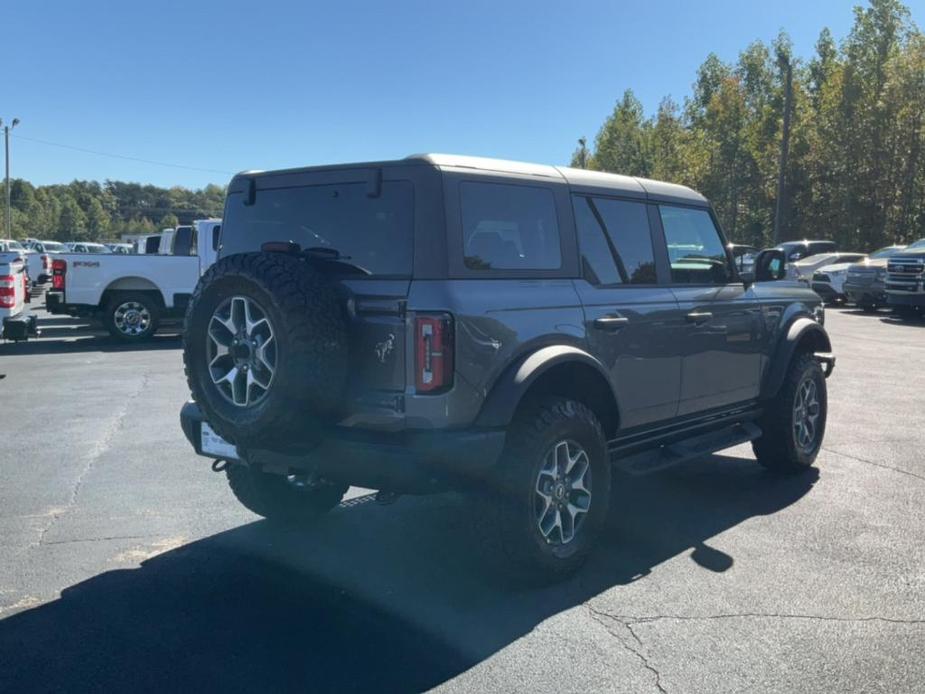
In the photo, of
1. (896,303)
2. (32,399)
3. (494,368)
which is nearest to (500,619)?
(494,368)

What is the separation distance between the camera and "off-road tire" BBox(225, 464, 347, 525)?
516cm

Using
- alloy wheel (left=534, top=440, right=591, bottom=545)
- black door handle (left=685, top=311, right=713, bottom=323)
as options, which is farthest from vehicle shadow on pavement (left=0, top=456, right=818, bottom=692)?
Result: black door handle (left=685, top=311, right=713, bottom=323)

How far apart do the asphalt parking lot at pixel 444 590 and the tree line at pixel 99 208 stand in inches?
2546

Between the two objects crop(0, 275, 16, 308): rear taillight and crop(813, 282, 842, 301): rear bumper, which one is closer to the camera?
crop(0, 275, 16, 308): rear taillight

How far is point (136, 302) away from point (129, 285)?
1.05 feet

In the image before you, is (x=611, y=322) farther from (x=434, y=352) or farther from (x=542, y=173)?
(x=434, y=352)

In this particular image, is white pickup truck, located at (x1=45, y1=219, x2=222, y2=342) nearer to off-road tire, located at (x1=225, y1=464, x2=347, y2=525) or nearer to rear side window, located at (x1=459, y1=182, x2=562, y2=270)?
off-road tire, located at (x1=225, y1=464, x2=347, y2=525)

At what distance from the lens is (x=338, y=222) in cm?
437

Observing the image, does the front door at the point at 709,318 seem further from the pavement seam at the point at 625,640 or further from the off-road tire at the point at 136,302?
the off-road tire at the point at 136,302

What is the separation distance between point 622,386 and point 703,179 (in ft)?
147

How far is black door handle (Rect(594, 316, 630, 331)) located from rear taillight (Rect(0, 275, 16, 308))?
347 inches

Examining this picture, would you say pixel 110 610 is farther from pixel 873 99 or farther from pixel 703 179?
pixel 703 179

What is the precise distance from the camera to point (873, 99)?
36562 millimetres

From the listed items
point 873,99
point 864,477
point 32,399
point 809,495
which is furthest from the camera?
point 873,99
